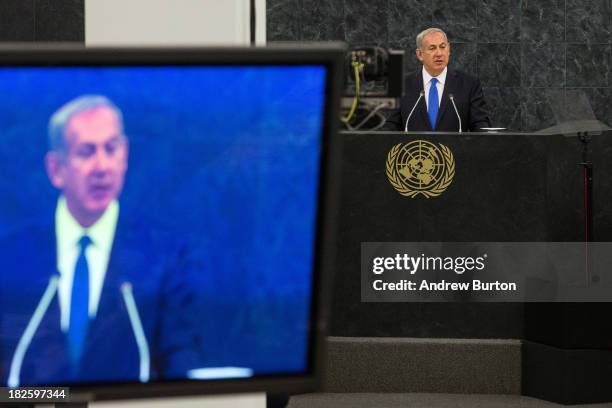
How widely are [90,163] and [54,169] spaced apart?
4 cm

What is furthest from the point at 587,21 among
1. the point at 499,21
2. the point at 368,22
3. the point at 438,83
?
the point at 438,83

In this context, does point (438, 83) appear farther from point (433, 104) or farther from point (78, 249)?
point (78, 249)

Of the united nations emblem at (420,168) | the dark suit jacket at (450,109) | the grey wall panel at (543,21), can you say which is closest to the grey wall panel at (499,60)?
the grey wall panel at (543,21)

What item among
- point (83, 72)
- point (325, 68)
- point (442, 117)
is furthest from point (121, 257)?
point (442, 117)

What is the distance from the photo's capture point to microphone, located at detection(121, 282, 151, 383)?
3.72ft

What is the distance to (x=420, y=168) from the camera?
16.4 feet

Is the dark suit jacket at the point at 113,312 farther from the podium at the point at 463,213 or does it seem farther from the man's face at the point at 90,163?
the podium at the point at 463,213

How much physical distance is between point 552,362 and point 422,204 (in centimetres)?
96

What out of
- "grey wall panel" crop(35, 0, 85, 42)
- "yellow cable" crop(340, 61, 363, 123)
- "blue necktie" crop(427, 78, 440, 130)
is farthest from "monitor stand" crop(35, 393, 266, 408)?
"grey wall panel" crop(35, 0, 85, 42)

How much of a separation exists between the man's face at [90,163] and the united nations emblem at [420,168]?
3.91 meters

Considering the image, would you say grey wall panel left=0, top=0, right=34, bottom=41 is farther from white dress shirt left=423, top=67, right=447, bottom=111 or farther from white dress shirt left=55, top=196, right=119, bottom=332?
white dress shirt left=55, top=196, right=119, bottom=332

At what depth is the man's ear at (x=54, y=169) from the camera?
111 cm

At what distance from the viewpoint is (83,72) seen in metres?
1.11

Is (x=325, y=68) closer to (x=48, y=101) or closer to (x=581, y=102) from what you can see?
(x=48, y=101)
